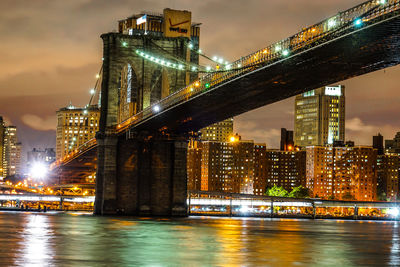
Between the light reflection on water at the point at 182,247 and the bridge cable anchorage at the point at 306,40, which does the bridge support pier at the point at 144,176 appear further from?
the light reflection on water at the point at 182,247

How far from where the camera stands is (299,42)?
165 ft

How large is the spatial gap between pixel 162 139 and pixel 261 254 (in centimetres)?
4460

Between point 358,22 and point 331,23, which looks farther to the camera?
point 331,23

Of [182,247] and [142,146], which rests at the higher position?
[142,146]


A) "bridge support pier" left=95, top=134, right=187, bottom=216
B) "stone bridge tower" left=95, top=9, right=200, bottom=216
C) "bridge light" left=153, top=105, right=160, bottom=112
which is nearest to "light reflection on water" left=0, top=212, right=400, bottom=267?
"bridge light" left=153, top=105, right=160, bottom=112

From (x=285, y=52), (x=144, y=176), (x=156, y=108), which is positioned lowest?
(x=144, y=176)

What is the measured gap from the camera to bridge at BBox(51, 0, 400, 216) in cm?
5900

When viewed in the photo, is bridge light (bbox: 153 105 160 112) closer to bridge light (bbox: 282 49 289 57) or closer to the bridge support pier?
the bridge support pier

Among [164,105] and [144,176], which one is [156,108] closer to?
[164,105]

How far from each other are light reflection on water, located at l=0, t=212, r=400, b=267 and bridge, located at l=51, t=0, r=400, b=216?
469 inches

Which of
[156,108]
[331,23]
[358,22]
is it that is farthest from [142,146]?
[358,22]

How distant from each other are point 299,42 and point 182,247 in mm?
16598

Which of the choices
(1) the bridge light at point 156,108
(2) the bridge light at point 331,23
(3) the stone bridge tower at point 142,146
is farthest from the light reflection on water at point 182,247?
(3) the stone bridge tower at point 142,146

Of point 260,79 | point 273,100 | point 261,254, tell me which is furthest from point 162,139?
point 261,254
